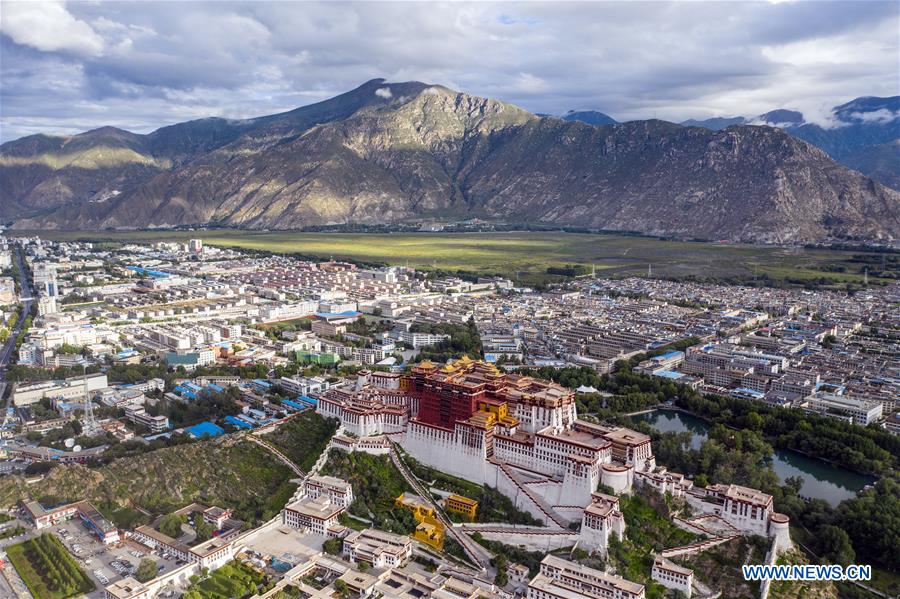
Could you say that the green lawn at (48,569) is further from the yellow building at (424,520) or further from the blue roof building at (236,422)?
the blue roof building at (236,422)

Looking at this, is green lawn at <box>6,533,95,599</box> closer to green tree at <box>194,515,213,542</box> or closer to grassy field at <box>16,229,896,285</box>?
green tree at <box>194,515,213,542</box>

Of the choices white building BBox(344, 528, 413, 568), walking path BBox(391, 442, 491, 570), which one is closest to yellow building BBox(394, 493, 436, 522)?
walking path BBox(391, 442, 491, 570)

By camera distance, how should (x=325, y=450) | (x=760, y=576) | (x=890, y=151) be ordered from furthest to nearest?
(x=890, y=151)
(x=325, y=450)
(x=760, y=576)

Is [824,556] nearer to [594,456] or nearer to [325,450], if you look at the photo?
[594,456]

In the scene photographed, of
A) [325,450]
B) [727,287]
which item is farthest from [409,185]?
[325,450]

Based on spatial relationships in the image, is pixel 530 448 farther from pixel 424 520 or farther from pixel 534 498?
pixel 424 520

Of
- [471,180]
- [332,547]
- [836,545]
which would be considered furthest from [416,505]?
[471,180]
